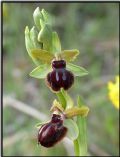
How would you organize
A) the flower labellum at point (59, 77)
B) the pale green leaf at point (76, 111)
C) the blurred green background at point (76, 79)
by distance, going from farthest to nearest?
the blurred green background at point (76, 79) → the pale green leaf at point (76, 111) → the flower labellum at point (59, 77)

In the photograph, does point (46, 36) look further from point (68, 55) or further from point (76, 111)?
point (76, 111)

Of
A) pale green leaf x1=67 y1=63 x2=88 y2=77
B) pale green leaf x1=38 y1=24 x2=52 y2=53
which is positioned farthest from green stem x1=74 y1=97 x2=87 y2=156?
pale green leaf x1=38 y1=24 x2=52 y2=53

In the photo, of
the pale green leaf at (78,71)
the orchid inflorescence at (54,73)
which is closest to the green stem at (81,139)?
the orchid inflorescence at (54,73)

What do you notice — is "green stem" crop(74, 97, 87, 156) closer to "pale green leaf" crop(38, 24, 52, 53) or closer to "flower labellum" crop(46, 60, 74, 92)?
"flower labellum" crop(46, 60, 74, 92)

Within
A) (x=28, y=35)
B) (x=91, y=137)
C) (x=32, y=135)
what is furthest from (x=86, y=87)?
(x=28, y=35)

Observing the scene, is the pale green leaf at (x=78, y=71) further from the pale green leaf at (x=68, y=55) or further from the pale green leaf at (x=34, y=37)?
the pale green leaf at (x=34, y=37)

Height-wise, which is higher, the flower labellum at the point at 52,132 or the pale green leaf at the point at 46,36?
the pale green leaf at the point at 46,36
